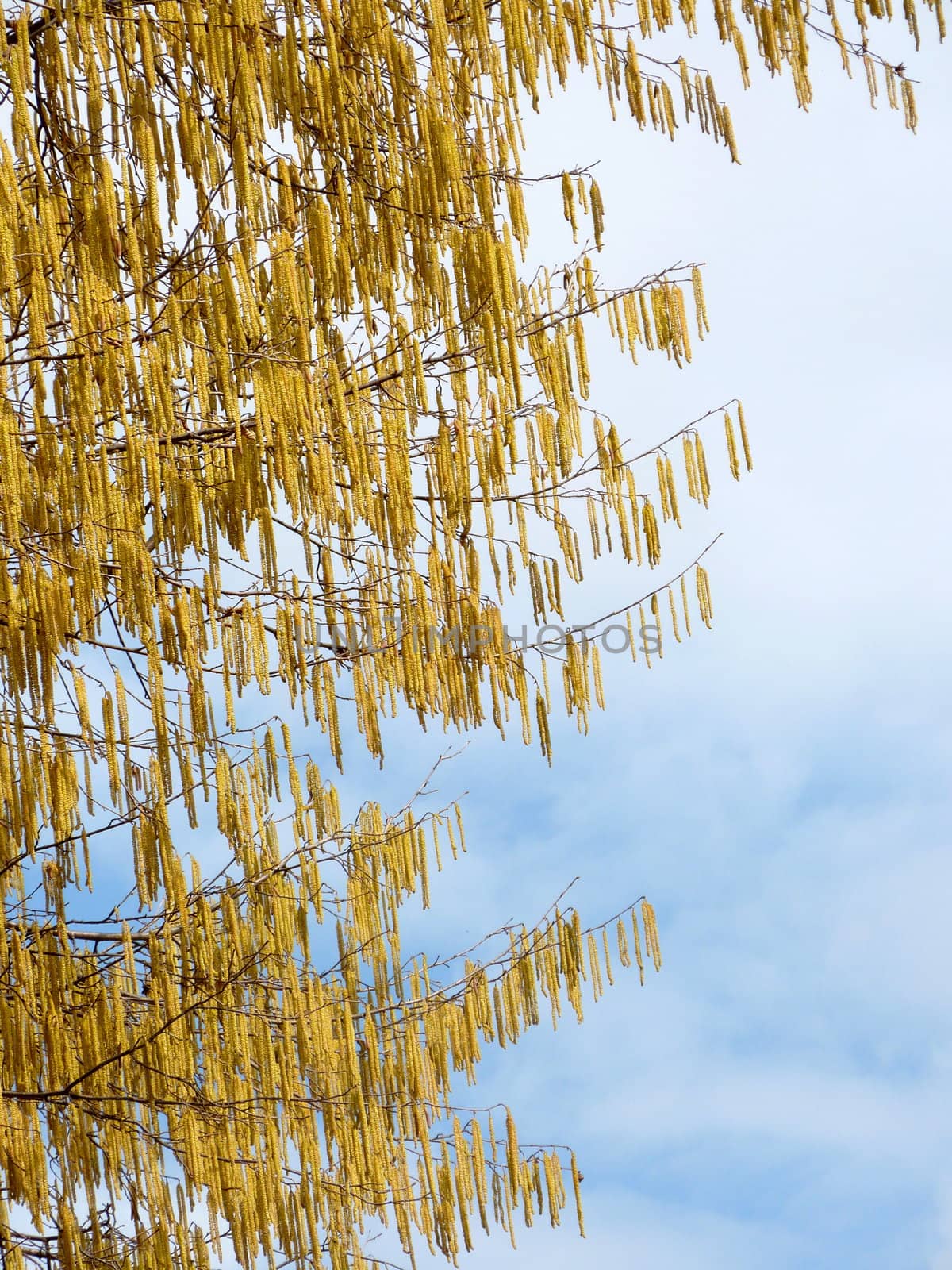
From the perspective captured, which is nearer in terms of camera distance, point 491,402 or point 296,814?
point 296,814

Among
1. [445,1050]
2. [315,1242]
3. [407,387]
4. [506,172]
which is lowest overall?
[315,1242]

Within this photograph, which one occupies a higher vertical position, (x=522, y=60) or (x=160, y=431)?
(x=522, y=60)

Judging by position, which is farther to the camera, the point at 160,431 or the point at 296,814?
the point at 296,814

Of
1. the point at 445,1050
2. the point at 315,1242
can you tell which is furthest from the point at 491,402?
the point at 315,1242

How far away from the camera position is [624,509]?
3.80 m

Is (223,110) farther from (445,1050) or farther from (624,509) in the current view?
(445,1050)

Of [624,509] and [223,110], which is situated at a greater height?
[223,110]

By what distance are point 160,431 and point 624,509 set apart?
1270 millimetres

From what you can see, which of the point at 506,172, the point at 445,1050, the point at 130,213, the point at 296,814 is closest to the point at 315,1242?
the point at 445,1050

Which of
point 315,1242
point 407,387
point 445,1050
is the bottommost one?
point 315,1242

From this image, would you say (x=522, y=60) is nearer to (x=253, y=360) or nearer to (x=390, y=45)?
(x=390, y=45)

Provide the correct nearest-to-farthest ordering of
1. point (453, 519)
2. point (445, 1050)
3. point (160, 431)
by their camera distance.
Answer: point (160, 431), point (453, 519), point (445, 1050)

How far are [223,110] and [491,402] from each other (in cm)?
106

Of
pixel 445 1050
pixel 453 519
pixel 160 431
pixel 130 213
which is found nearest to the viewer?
pixel 160 431
